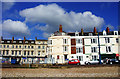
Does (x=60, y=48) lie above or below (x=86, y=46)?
below

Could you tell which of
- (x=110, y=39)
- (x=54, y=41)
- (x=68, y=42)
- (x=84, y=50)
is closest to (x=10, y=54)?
(x=54, y=41)

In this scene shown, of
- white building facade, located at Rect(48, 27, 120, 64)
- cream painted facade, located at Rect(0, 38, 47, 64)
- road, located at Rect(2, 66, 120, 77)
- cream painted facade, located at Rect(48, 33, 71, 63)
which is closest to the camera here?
road, located at Rect(2, 66, 120, 77)

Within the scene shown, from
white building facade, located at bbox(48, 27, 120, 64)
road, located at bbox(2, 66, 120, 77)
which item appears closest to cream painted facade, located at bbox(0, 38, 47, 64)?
white building facade, located at bbox(48, 27, 120, 64)

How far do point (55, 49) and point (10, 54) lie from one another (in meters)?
31.3

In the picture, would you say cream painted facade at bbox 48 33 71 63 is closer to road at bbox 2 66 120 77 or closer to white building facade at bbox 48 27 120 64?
white building facade at bbox 48 27 120 64

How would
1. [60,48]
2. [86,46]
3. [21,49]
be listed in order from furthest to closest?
[21,49]
[60,48]
[86,46]

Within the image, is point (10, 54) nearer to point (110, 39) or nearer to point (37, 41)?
point (37, 41)

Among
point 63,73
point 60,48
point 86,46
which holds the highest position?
point 86,46

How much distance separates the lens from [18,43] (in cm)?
6550

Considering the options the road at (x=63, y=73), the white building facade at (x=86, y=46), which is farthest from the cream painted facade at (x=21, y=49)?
the road at (x=63, y=73)

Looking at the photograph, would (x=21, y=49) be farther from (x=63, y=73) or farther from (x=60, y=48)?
(x=63, y=73)

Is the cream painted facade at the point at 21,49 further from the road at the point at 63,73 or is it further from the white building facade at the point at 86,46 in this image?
the road at the point at 63,73

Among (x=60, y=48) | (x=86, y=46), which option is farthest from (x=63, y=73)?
(x=86, y=46)

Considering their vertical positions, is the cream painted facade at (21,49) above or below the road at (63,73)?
above
